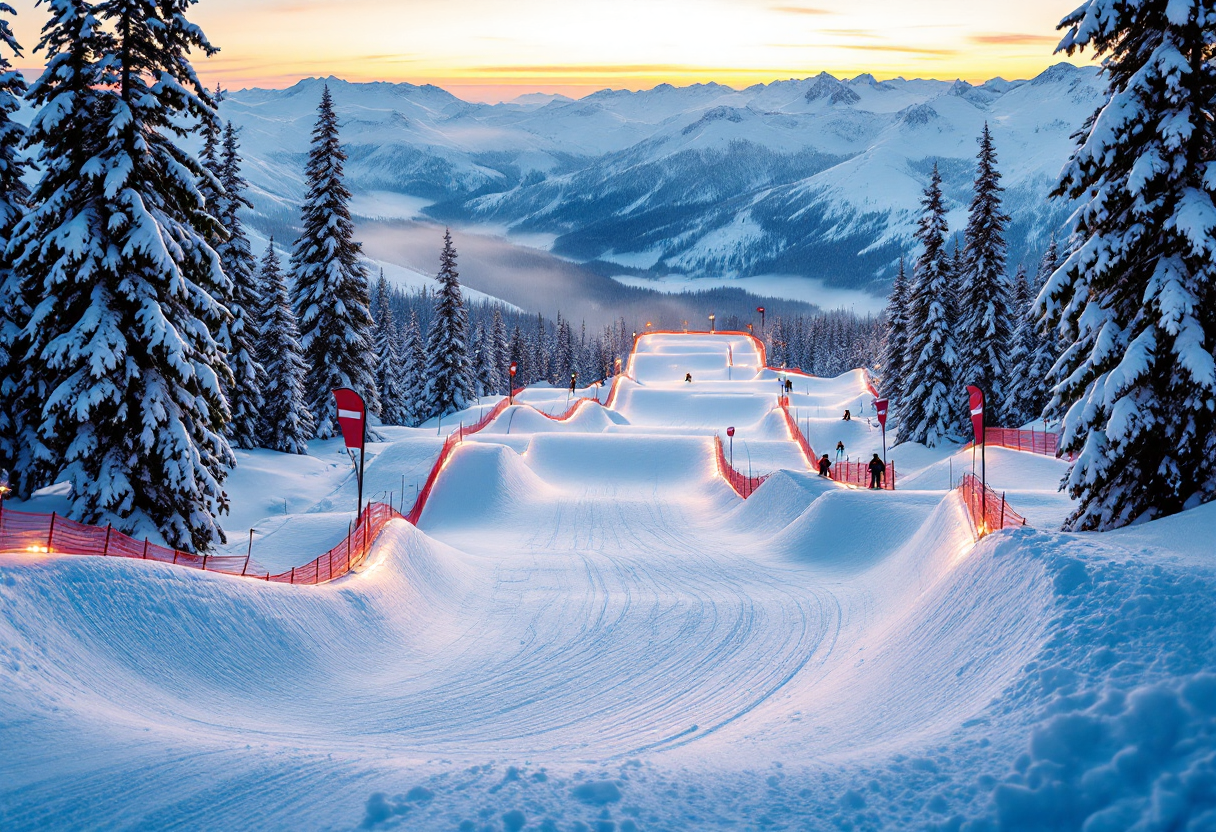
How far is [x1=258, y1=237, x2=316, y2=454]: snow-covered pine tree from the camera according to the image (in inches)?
1551

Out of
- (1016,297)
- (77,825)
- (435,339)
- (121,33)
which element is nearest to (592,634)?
(77,825)

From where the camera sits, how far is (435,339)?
205 ft

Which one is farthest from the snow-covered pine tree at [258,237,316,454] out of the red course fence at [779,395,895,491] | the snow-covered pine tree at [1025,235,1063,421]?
the snow-covered pine tree at [1025,235,1063,421]

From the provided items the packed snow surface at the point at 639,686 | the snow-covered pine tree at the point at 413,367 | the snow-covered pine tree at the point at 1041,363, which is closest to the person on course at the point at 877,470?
the packed snow surface at the point at 639,686

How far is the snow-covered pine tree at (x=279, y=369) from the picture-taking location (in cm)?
3941

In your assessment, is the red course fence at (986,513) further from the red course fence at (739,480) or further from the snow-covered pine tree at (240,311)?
the snow-covered pine tree at (240,311)

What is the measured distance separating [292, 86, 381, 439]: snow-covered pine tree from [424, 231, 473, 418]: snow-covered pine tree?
17344mm

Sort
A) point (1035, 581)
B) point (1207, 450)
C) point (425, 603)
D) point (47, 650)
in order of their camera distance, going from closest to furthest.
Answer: point (47, 650) → point (1035, 581) → point (1207, 450) → point (425, 603)

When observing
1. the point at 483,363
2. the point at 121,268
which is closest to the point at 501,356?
the point at 483,363

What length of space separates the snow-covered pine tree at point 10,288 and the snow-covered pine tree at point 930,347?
1561 inches

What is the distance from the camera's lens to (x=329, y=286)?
41.4 m

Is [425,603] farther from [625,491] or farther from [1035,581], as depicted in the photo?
[625,491]

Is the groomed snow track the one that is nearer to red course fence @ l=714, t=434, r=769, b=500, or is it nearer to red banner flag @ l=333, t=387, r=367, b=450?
red banner flag @ l=333, t=387, r=367, b=450

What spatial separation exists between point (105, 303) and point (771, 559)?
1729 cm
